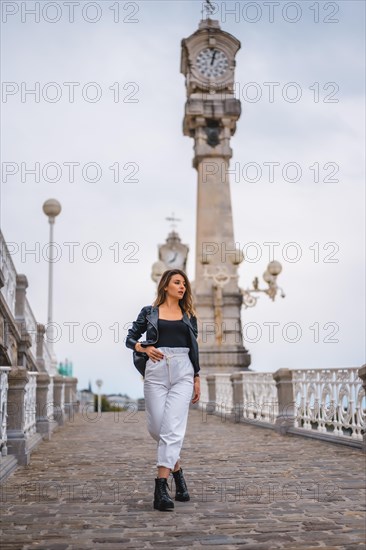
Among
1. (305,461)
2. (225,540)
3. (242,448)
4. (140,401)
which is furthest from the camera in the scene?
(140,401)

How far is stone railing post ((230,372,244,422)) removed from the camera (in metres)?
16.9

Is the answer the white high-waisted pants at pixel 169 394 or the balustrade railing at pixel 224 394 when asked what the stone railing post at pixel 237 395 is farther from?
the white high-waisted pants at pixel 169 394

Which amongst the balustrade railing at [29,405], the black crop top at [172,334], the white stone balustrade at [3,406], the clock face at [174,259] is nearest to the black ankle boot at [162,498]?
the black crop top at [172,334]

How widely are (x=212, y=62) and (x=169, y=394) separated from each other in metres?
28.1

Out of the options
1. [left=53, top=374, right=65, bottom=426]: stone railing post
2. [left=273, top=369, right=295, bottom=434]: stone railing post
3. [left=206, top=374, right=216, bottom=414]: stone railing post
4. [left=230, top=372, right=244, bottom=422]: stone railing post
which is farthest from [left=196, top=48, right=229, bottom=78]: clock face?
[left=273, top=369, right=295, bottom=434]: stone railing post

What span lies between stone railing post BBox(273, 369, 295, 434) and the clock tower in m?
13.9

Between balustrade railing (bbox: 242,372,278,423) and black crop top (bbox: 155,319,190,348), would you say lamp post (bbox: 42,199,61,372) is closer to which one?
balustrade railing (bbox: 242,372,278,423)

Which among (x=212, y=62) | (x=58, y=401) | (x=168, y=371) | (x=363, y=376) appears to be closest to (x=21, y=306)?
(x=58, y=401)

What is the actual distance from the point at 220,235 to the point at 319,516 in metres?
24.4

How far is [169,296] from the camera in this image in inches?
243

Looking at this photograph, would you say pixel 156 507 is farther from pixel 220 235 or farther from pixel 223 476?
pixel 220 235

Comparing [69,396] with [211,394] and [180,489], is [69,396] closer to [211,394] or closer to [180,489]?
[211,394]

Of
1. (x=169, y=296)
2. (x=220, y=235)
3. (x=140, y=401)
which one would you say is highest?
(x=220, y=235)

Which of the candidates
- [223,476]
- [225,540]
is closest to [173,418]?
[225,540]
